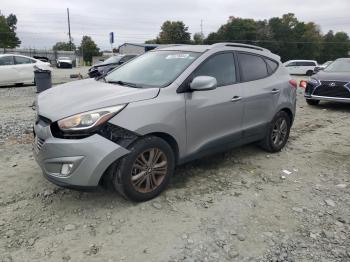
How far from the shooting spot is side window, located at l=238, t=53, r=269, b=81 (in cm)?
532

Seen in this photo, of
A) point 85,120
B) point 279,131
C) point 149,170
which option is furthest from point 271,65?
point 85,120

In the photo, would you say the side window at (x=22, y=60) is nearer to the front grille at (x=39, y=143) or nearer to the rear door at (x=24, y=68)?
the rear door at (x=24, y=68)

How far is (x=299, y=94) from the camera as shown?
14742 mm

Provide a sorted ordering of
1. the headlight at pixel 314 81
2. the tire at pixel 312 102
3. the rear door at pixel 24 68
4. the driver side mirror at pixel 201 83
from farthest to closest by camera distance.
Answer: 1. the rear door at pixel 24 68
2. the tire at pixel 312 102
3. the headlight at pixel 314 81
4. the driver side mirror at pixel 201 83

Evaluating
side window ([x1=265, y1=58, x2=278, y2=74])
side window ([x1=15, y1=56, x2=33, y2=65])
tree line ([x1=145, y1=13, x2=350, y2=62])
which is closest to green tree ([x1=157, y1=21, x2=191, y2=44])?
tree line ([x1=145, y1=13, x2=350, y2=62])

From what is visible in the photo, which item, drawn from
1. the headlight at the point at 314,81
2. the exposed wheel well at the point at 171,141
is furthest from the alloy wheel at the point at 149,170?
the headlight at the point at 314,81

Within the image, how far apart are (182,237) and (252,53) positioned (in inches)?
126

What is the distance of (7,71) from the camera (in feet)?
49.8

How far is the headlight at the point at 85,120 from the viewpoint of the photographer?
362 centimetres

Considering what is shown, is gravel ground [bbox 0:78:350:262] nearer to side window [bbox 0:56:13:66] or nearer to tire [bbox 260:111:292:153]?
tire [bbox 260:111:292:153]

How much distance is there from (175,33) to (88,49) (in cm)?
1770

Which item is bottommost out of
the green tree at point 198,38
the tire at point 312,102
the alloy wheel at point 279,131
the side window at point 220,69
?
the tire at point 312,102

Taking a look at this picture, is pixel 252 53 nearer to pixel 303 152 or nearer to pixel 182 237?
pixel 303 152

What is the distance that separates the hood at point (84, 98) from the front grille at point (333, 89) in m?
8.01
